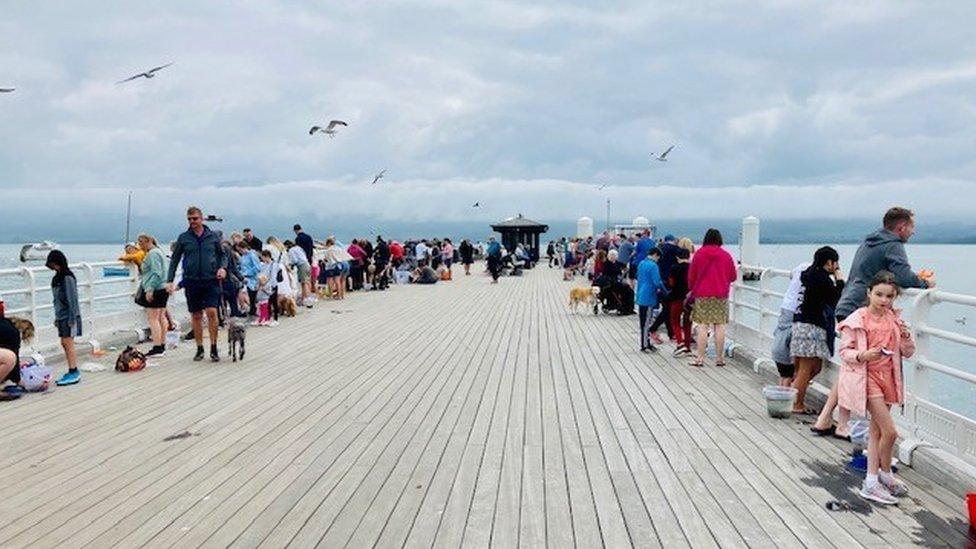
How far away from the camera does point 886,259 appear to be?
18.5ft

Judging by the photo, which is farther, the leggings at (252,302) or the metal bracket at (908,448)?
the leggings at (252,302)

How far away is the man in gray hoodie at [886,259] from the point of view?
5.61 m

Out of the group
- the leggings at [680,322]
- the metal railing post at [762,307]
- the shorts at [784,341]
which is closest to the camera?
the shorts at [784,341]

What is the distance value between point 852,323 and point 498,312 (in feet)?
40.5

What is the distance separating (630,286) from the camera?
16.2 metres

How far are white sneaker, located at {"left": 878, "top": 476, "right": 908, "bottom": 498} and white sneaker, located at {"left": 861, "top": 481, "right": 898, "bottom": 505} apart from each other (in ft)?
0.15

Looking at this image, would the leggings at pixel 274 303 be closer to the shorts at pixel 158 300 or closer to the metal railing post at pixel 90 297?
the metal railing post at pixel 90 297

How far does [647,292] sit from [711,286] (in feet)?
4.88

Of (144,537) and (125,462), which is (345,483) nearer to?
(144,537)

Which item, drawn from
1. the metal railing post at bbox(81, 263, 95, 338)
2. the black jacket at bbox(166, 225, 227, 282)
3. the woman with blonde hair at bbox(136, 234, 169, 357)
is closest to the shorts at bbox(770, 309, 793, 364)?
the black jacket at bbox(166, 225, 227, 282)

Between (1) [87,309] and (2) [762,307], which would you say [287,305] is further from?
A: (2) [762,307]

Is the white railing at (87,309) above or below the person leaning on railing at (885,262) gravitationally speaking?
below

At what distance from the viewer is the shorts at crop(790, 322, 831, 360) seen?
666 cm

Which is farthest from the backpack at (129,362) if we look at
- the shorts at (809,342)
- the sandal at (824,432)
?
the sandal at (824,432)
